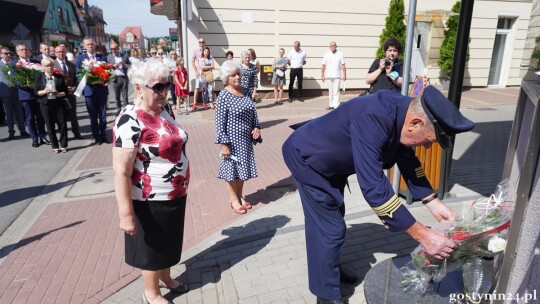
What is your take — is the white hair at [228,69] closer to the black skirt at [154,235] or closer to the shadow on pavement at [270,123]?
the black skirt at [154,235]

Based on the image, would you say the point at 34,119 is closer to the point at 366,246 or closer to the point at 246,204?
the point at 246,204

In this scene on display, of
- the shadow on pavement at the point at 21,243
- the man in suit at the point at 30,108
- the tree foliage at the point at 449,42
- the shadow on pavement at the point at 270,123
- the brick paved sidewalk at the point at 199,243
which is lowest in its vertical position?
the shadow on pavement at the point at 21,243

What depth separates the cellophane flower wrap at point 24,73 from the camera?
7686 mm

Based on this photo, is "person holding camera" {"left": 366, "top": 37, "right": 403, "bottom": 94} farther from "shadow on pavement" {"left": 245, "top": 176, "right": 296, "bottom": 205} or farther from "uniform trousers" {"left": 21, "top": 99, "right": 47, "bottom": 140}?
"uniform trousers" {"left": 21, "top": 99, "right": 47, "bottom": 140}

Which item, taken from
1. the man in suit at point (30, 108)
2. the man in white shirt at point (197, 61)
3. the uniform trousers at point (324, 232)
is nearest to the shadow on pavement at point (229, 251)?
the uniform trousers at point (324, 232)

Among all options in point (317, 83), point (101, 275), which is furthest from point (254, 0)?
point (101, 275)

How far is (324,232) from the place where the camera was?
268 cm

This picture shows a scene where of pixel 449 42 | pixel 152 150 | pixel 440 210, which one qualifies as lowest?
pixel 440 210

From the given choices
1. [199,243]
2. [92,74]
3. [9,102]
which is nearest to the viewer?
[199,243]

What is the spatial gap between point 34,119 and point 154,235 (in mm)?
7161

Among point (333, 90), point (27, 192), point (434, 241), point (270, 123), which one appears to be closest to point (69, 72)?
point (27, 192)

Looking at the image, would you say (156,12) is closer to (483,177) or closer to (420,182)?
(483,177)

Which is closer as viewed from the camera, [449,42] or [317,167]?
[317,167]

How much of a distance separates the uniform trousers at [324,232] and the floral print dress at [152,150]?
2.95 feet
